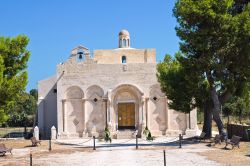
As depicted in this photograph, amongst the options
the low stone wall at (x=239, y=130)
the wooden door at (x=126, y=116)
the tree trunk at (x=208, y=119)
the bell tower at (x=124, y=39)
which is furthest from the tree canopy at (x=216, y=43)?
the bell tower at (x=124, y=39)

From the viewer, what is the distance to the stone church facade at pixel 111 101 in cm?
3666

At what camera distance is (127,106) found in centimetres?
3775

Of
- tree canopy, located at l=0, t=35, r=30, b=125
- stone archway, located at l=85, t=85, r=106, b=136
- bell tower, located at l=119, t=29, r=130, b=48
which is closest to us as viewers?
tree canopy, located at l=0, t=35, r=30, b=125

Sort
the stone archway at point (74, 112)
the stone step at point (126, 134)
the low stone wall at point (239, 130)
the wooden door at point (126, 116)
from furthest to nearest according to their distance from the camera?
1. the wooden door at point (126, 116)
2. the stone archway at point (74, 112)
3. the stone step at point (126, 134)
4. the low stone wall at point (239, 130)

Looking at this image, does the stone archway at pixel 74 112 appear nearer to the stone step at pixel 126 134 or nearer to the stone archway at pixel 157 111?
the stone step at pixel 126 134

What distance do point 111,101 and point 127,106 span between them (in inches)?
68.8

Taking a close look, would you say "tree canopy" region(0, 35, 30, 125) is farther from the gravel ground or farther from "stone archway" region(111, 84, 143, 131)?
"stone archway" region(111, 84, 143, 131)

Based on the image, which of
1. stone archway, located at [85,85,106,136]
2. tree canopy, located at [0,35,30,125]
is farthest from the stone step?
tree canopy, located at [0,35,30,125]

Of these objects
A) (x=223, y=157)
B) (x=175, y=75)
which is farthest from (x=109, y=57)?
(x=223, y=157)

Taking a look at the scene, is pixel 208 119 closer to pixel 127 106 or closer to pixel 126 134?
pixel 126 134

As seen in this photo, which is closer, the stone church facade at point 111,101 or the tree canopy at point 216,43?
the tree canopy at point 216,43

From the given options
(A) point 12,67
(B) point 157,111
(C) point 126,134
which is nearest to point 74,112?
(C) point 126,134

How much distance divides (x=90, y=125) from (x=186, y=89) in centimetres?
1113

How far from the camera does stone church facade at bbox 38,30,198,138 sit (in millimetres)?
36656
